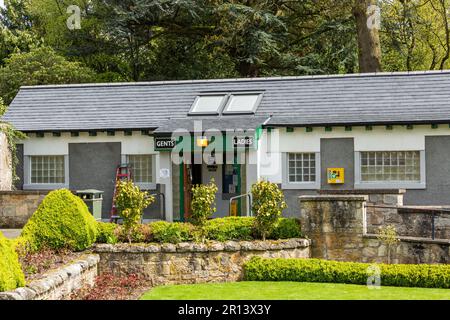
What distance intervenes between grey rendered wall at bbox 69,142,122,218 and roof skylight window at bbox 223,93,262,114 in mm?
4086

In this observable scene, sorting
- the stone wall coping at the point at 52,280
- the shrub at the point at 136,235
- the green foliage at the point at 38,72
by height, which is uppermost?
Answer: the green foliage at the point at 38,72

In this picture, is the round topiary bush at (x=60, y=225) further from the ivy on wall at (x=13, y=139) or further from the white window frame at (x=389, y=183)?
the white window frame at (x=389, y=183)

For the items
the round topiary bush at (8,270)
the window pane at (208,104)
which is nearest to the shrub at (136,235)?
the round topiary bush at (8,270)

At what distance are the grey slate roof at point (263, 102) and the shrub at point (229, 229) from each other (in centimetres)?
663

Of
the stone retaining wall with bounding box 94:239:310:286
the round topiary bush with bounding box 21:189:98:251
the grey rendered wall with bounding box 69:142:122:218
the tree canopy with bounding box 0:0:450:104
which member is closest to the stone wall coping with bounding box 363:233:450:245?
the stone retaining wall with bounding box 94:239:310:286

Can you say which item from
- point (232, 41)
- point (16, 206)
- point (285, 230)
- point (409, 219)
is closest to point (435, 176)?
point (409, 219)

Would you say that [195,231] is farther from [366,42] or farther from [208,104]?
[366,42]

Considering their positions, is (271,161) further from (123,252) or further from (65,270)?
(65,270)

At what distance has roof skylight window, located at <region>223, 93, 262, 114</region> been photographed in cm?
2655

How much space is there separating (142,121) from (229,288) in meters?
12.1

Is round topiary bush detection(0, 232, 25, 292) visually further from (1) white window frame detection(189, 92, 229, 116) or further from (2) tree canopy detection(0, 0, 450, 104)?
(2) tree canopy detection(0, 0, 450, 104)

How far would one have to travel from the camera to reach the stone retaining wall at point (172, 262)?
17.0 meters

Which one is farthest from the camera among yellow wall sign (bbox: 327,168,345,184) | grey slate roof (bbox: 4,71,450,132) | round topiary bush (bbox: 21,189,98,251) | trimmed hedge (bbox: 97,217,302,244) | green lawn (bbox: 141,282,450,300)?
grey slate roof (bbox: 4,71,450,132)
